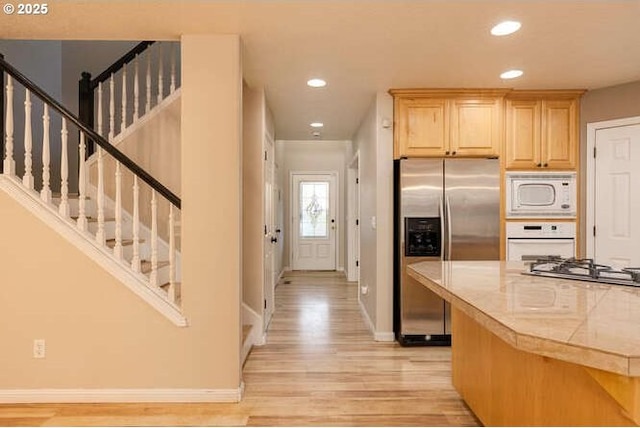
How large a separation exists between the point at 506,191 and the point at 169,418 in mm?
3330

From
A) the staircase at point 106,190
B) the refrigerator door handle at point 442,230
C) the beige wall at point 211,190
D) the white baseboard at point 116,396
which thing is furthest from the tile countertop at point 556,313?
the staircase at point 106,190

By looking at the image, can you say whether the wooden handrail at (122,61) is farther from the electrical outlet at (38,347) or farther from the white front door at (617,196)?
the white front door at (617,196)

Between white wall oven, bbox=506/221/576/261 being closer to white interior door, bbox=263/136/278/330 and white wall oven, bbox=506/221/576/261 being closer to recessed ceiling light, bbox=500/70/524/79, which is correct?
recessed ceiling light, bbox=500/70/524/79

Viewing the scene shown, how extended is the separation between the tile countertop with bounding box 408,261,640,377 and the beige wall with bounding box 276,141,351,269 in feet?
19.8

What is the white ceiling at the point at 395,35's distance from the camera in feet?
6.98

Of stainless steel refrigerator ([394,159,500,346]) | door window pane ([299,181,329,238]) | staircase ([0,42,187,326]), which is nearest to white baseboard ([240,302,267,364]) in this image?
staircase ([0,42,187,326])

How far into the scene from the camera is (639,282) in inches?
65.7

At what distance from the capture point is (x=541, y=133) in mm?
3631

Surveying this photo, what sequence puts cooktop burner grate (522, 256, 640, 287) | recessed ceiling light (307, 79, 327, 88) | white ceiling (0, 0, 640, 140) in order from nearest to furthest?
cooktop burner grate (522, 256, 640, 287) < white ceiling (0, 0, 640, 140) < recessed ceiling light (307, 79, 327, 88)

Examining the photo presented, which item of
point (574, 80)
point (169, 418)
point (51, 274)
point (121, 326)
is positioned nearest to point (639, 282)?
point (574, 80)

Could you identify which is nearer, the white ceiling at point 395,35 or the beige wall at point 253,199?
the white ceiling at point 395,35

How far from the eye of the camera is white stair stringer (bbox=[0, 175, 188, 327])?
7.92 feet

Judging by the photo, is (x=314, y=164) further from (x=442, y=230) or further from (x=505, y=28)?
(x=505, y=28)

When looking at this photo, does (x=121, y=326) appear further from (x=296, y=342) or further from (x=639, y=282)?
(x=639, y=282)
